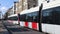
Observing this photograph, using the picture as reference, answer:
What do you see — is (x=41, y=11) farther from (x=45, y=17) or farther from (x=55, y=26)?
(x=55, y=26)

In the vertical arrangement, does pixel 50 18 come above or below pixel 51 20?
above

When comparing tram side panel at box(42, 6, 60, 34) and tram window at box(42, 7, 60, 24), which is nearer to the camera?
tram side panel at box(42, 6, 60, 34)

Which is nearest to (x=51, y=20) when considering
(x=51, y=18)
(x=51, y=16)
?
(x=51, y=18)

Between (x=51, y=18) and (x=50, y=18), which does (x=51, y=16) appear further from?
(x=50, y=18)

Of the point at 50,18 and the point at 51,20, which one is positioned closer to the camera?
the point at 51,20

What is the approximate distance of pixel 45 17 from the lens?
2452 centimetres

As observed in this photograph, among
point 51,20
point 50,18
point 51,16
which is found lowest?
point 51,20

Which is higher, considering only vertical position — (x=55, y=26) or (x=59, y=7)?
(x=59, y=7)

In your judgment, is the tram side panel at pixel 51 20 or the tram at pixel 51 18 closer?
the tram side panel at pixel 51 20

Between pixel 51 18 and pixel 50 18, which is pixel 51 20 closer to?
pixel 51 18

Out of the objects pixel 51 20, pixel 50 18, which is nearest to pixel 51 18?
pixel 51 20

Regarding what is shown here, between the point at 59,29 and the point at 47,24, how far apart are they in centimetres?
432

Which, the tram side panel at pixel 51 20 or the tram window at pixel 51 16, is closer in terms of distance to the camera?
the tram side panel at pixel 51 20

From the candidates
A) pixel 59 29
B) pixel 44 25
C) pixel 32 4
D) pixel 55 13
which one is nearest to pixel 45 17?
pixel 44 25
